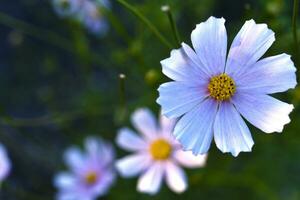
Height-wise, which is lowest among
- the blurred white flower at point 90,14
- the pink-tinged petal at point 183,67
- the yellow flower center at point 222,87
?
the yellow flower center at point 222,87

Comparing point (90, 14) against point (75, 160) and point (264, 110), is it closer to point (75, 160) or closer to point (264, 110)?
point (75, 160)

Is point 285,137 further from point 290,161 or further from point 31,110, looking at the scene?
point 31,110

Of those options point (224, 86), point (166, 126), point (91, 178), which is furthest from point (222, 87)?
point (91, 178)

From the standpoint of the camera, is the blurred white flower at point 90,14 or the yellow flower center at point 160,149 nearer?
the yellow flower center at point 160,149

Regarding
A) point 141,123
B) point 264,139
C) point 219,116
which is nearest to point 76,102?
point 141,123

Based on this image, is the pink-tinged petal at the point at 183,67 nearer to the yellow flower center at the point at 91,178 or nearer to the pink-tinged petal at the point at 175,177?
the pink-tinged petal at the point at 175,177

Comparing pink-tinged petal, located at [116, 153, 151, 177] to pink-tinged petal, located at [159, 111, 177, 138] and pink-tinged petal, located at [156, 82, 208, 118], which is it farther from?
pink-tinged petal, located at [156, 82, 208, 118]

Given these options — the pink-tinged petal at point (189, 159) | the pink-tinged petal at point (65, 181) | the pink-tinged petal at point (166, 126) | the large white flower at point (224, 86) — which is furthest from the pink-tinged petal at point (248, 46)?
the pink-tinged petal at point (65, 181)

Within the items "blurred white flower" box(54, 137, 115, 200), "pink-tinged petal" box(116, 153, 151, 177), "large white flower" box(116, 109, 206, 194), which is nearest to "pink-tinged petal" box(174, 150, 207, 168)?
"large white flower" box(116, 109, 206, 194)
